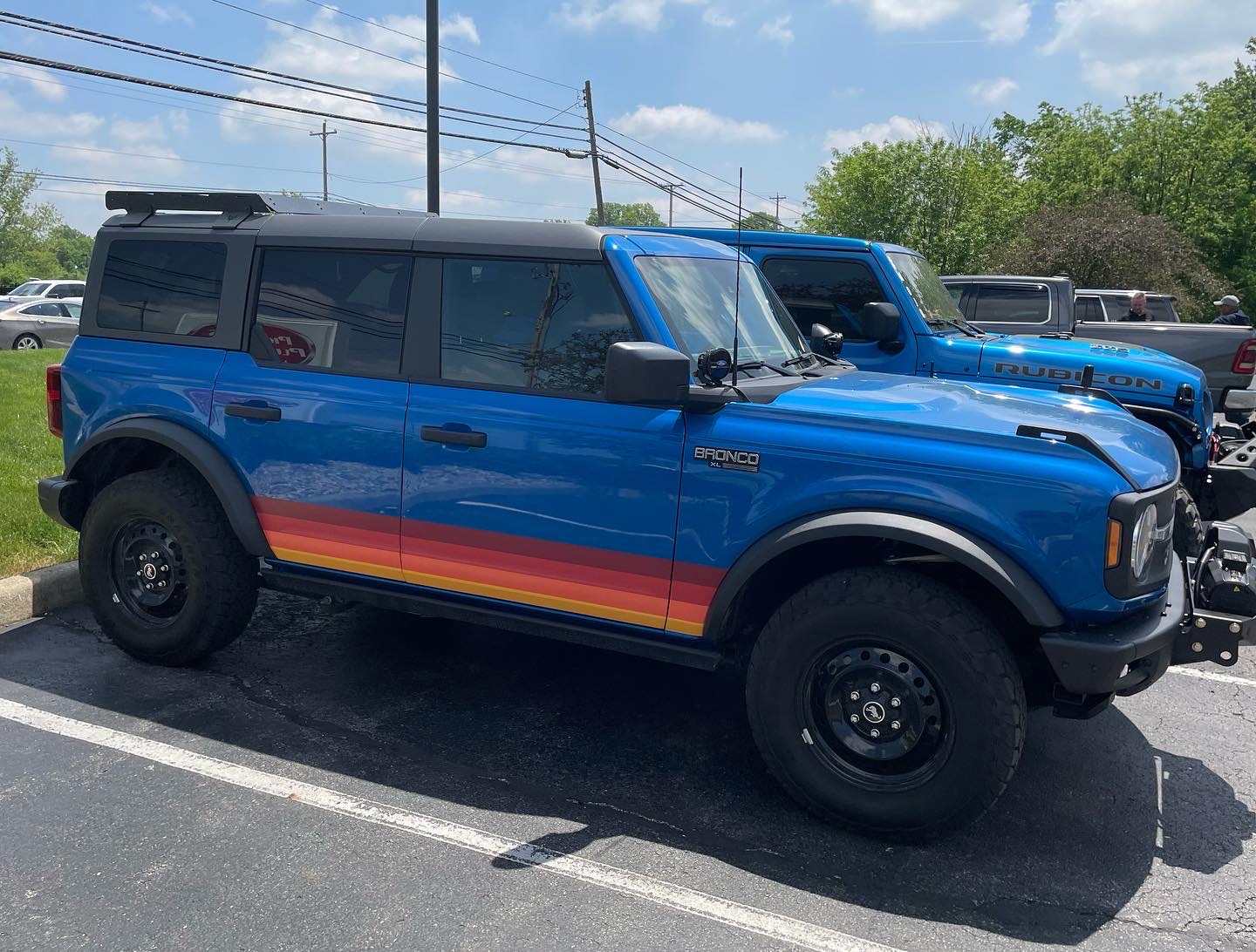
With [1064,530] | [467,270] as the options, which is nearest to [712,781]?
[1064,530]

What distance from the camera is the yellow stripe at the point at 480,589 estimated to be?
12.7 ft

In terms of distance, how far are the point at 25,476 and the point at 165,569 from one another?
136 inches

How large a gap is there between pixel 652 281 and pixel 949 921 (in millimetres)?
2427

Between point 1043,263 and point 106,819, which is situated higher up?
point 1043,263

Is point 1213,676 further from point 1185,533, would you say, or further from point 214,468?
point 214,468

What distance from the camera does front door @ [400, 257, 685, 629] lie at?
3.76 metres

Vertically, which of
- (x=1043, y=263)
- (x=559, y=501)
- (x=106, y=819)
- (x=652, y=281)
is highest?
(x=1043, y=263)

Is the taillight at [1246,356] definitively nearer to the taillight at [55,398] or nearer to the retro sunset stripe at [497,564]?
the retro sunset stripe at [497,564]

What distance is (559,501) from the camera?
3857 millimetres

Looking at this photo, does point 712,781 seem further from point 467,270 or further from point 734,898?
point 467,270

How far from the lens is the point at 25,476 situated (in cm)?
739

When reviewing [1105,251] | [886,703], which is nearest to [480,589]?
[886,703]

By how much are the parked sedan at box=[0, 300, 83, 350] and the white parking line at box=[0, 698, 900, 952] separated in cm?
2233

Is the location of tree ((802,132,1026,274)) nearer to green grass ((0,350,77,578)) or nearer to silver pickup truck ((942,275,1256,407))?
silver pickup truck ((942,275,1256,407))
